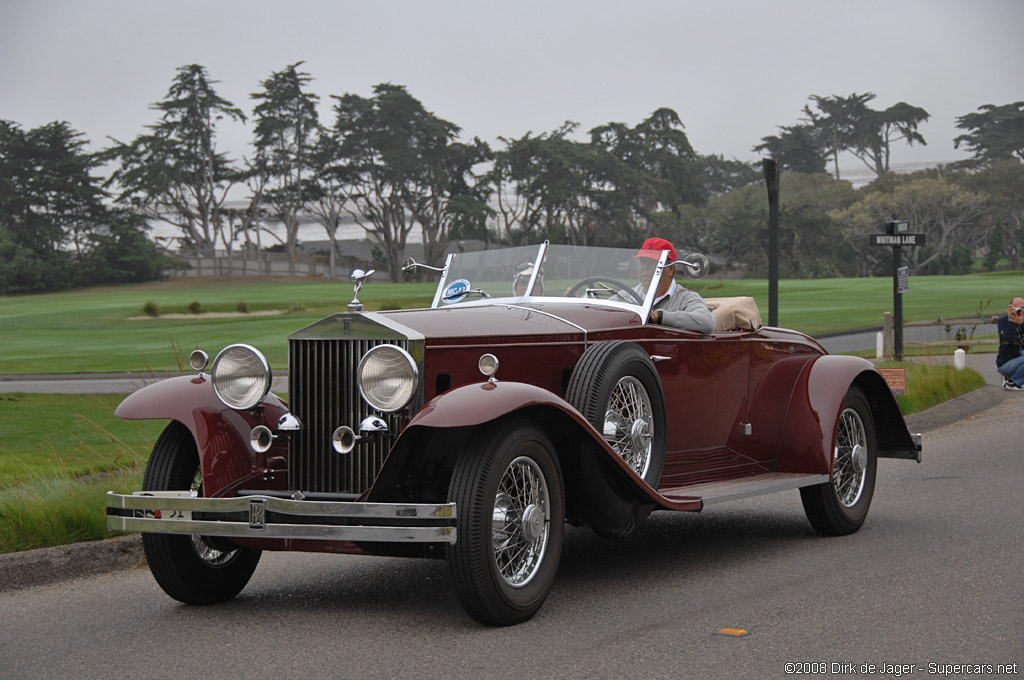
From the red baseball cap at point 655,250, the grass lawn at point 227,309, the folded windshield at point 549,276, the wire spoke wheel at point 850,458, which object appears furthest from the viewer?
the grass lawn at point 227,309

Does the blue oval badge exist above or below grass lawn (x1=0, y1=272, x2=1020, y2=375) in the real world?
above

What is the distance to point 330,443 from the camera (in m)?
5.52

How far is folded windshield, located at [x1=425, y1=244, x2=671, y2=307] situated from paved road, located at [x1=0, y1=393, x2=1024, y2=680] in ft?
5.11

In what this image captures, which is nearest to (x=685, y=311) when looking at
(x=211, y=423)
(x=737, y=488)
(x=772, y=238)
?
(x=737, y=488)

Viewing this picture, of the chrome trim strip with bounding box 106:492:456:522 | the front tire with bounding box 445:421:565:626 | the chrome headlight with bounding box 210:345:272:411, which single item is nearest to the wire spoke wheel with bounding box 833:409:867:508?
the front tire with bounding box 445:421:565:626

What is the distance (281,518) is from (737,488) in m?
2.78

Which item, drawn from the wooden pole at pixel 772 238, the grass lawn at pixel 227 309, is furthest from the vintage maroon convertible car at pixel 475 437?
the grass lawn at pixel 227 309

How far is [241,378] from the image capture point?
5.71 m

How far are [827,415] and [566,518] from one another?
224 cm

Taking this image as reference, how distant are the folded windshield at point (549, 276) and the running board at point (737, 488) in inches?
46.0

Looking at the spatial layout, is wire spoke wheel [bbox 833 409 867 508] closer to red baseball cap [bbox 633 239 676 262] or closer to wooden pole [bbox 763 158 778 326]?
red baseball cap [bbox 633 239 676 262]

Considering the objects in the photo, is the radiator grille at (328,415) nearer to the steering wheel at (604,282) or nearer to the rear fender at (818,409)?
the steering wheel at (604,282)

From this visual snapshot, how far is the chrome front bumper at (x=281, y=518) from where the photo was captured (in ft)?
15.4

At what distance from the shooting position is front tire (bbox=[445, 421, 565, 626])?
15.7ft
